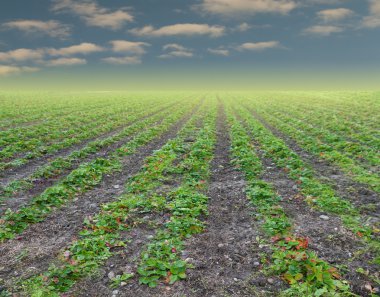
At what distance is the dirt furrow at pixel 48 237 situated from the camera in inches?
251

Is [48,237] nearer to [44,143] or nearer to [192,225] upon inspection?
[192,225]

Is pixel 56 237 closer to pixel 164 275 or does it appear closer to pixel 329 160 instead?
pixel 164 275

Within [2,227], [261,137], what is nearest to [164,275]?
[2,227]

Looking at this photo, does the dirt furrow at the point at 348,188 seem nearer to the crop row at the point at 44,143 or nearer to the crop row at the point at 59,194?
the crop row at the point at 59,194

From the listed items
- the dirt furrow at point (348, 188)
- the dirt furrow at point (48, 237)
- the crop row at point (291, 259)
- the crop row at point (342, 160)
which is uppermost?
the crop row at point (342, 160)

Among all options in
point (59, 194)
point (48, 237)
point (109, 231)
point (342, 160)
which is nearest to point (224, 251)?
point (109, 231)

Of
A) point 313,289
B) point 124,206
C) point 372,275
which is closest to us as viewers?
point 313,289

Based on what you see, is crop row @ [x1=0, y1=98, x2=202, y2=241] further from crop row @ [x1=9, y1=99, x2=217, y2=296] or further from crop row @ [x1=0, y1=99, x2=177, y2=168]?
crop row @ [x1=0, y1=99, x2=177, y2=168]

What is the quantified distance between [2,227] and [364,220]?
29.7 ft

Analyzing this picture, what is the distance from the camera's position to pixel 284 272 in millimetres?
5996

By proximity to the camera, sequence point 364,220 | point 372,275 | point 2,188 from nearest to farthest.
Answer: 1. point 372,275
2. point 364,220
3. point 2,188

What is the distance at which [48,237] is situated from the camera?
25.0 feet

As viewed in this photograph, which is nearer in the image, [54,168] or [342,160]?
[54,168]

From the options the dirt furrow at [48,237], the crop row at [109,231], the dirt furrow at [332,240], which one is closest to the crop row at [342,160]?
the dirt furrow at [332,240]
